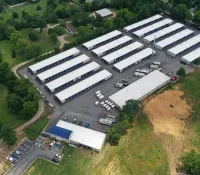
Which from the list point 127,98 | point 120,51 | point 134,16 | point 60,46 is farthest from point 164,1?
point 127,98

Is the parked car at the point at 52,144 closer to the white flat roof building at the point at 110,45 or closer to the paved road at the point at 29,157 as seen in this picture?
the paved road at the point at 29,157

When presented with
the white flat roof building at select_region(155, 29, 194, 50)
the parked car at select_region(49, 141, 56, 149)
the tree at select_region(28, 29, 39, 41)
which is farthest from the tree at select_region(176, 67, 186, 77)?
the tree at select_region(28, 29, 39, 41)

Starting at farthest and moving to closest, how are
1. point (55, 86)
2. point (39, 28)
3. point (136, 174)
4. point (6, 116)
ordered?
1. point (39, 28)
2. point (55, 86)
3. point (6, 116)
4. point (136, 174)

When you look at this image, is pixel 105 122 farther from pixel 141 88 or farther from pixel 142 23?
pixel 142 23

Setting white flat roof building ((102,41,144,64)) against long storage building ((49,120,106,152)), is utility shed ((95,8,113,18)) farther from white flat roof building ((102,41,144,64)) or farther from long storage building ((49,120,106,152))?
long storage building ((49,120,106,152))

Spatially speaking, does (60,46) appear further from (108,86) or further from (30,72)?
(108,86)
